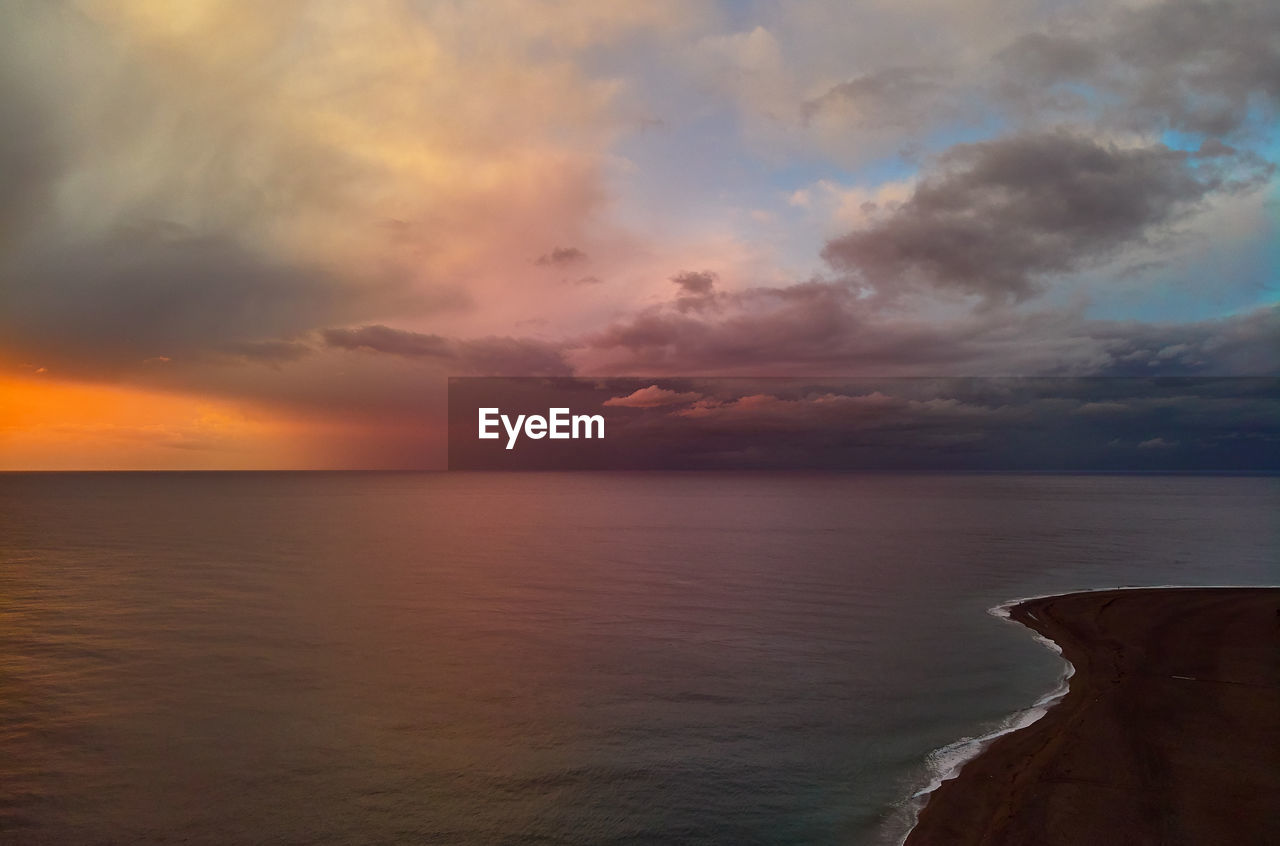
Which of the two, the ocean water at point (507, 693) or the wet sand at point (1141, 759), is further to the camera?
the ocean water at point (507, 693)

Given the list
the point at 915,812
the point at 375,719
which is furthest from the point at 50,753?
the point at 915,812

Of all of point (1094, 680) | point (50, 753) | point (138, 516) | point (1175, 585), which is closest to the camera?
point (50, 753)

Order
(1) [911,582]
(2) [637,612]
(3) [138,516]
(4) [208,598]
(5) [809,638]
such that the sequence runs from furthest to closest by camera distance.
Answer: (3) [138,516], (1) [911,582], (4) [208,598], (2) [637,612], (5) [809,638]

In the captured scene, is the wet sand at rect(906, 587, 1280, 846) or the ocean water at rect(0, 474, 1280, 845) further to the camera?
the ocean water at rect(0, 474, 1280, 845)

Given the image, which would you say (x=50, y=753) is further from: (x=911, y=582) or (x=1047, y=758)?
(x=911, y=582)
